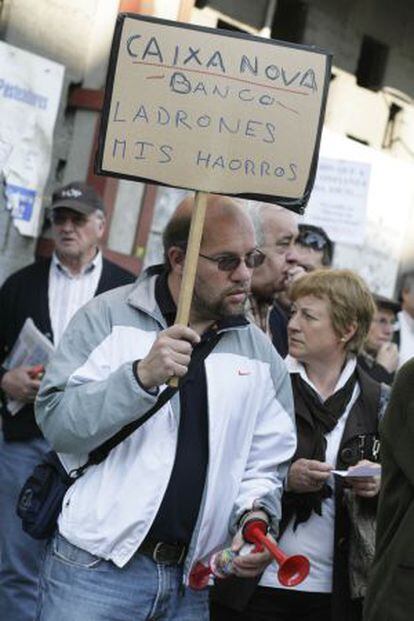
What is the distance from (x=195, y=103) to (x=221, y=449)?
105cm

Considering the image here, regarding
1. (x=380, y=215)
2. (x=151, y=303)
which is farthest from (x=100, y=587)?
(x=380, y=215)

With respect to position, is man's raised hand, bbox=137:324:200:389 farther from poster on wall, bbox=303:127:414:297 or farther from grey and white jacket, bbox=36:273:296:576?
poster on wall, bbox=303:127:414:297

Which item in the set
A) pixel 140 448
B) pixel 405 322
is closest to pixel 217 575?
pixel 140 448

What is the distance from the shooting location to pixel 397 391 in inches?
130

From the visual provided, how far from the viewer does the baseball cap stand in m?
6.16

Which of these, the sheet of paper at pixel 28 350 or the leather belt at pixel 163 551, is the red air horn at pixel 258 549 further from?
the sheet of paper at pixel 28 350

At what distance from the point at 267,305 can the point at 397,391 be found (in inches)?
77.5

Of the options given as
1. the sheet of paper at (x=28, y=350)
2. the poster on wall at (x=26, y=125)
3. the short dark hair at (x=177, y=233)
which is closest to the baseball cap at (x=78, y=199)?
the poster on wall at (x=26, y=125)

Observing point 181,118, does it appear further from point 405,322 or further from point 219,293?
point 405,322

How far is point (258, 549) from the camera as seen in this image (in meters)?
3.76

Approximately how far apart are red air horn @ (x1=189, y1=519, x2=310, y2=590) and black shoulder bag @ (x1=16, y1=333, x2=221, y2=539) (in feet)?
1.53

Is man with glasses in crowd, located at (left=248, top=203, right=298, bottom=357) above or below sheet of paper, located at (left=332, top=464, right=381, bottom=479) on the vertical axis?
above

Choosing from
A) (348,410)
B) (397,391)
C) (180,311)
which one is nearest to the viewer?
(397,391)

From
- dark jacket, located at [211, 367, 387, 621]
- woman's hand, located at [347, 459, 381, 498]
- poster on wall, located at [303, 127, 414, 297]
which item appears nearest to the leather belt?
dark jacket, located at [211, 367, 387, 621]
